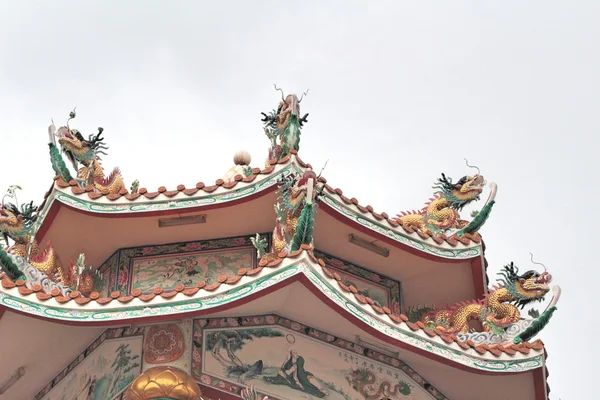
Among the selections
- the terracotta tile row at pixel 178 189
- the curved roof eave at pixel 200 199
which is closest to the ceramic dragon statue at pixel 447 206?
the curved roof eave at pixel 200 199

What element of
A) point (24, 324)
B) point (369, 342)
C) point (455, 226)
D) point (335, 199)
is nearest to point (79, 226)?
point (24, 324)

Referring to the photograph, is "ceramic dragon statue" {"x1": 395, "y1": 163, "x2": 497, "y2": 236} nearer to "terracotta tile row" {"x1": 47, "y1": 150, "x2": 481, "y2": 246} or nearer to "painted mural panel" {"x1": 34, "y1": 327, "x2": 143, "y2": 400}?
"terracotta tile row" {"x1": 47, "y1": 150, "x2": 481, "y2": 246}

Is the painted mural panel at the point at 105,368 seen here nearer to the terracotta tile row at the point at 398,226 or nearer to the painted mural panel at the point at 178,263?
the painted mural panel at the point at 178,263

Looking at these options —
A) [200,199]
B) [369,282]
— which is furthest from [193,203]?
[369,282]

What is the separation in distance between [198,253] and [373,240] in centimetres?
239

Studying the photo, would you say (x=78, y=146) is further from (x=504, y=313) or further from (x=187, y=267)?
(x=504, y=313)

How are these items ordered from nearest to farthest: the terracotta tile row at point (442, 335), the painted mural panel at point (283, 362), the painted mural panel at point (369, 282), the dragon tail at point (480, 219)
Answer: the terracotta tile row at point (442, 335)
the painted mural panel at point (283, 362)
the painted mural panel at point (369, 282)
the dragon tail at point (480, 219)

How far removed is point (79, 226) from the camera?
47.6 ft

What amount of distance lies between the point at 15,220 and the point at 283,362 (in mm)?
4273

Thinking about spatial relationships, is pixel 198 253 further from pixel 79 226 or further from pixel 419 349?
pixel 419 349

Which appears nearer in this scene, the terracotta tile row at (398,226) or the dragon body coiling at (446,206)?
the terracotta tile row at (398,226)

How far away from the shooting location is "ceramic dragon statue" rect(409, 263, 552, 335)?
46.9ft

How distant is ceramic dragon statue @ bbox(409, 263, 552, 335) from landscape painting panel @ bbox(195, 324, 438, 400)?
1834 millimetres

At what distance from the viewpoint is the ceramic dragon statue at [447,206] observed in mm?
15797
